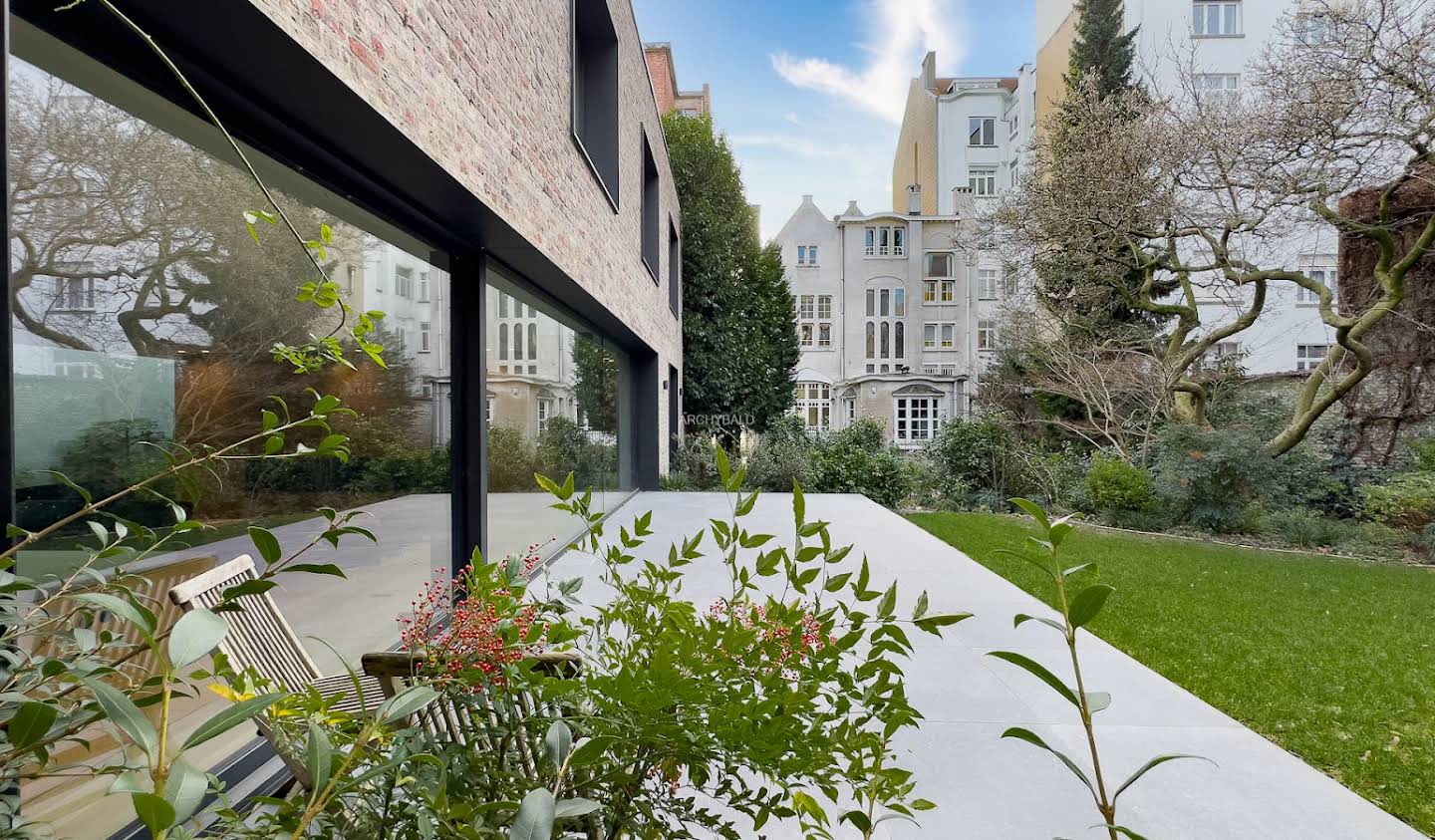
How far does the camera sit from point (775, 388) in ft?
50.7

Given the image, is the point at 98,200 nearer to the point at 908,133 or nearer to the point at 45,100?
the point at 45,100

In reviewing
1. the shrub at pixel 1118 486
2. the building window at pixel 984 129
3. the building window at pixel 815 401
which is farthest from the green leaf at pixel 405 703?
the building window at pixel 984 129

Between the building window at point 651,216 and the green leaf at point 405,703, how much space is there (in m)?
9.18

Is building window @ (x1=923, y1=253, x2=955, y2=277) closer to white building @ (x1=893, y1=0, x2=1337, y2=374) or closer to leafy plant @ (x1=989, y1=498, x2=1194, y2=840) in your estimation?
white building @ (x1=893, y1=0, x2=1337, y2=374)

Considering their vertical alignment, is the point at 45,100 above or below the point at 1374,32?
below

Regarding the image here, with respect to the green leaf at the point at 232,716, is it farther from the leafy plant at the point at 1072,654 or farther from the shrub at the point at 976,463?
the shrub at the point at 976,463

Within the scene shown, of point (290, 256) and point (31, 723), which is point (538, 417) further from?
point (31, 723)

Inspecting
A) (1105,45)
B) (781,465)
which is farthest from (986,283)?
(781,465)

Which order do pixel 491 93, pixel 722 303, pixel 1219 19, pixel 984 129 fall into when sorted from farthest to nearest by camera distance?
1. pixel 984 129
2. pixel 1219 19
3. pixel 722 303
4. pixel 491 93

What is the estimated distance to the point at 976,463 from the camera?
40.5ft

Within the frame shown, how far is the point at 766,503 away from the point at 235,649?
26.7ft

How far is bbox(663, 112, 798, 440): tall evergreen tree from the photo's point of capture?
1500 centimetres

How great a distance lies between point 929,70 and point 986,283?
9142 millimetres

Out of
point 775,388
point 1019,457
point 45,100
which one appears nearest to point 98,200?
point 45,100
